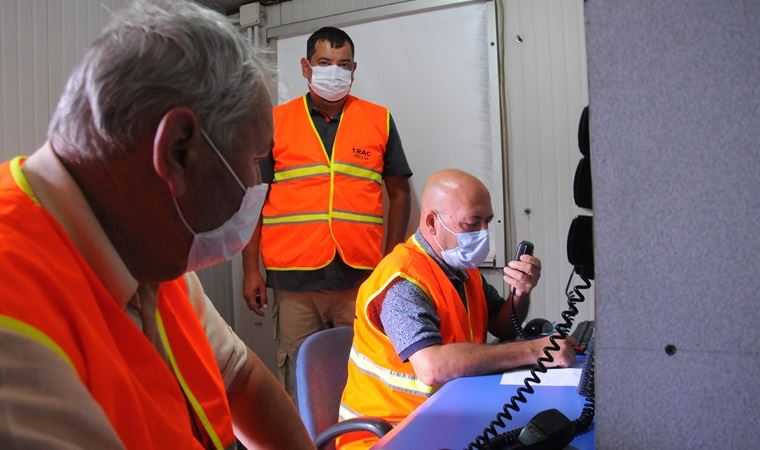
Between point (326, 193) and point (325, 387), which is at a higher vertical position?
point (326, 193)

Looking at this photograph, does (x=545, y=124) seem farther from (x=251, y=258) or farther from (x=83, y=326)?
(x=83, y=326)

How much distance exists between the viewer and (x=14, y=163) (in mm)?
→ 713

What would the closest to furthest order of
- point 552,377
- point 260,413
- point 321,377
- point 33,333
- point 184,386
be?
point 33,333, point 184,386, point 260,413, point 552,377, point 321,377

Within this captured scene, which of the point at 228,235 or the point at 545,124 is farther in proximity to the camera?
the point at 545,124

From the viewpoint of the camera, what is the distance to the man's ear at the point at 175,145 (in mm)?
702

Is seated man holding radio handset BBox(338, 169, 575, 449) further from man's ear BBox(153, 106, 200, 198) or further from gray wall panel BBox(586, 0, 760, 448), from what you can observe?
man's ear BBox(153, 106, 200, 198)

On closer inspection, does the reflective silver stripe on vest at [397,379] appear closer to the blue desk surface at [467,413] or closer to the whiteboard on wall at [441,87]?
the blue desk surface at [467,413]

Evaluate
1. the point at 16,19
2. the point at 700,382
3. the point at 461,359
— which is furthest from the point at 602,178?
the point at 16,19

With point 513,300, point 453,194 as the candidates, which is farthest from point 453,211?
point 513,300

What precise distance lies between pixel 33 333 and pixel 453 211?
56.4 inches

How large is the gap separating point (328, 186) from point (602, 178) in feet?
7.05

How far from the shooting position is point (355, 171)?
9.19 feet

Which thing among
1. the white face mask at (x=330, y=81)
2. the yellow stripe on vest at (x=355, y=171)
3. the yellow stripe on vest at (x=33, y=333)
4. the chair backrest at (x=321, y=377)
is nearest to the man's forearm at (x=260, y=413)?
the chair backrest at (x=321, y=377)

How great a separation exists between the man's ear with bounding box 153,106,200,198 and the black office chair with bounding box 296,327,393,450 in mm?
866
